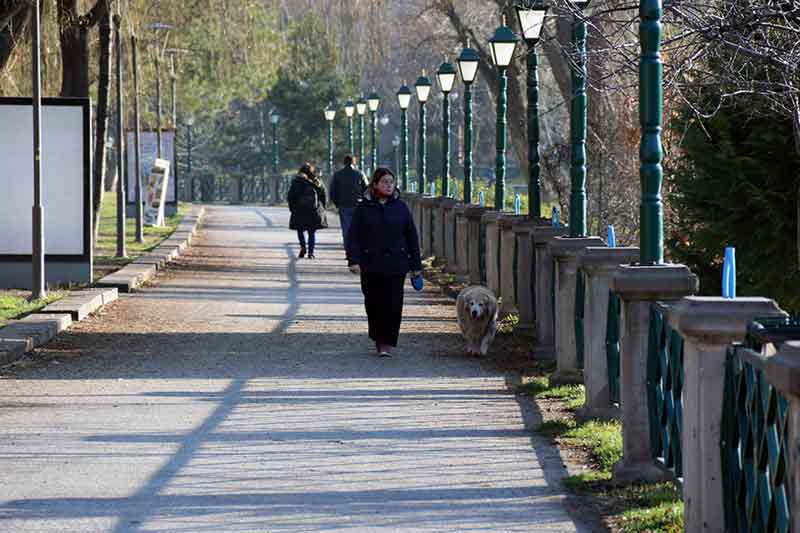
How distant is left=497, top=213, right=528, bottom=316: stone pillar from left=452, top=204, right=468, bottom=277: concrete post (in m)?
5.09

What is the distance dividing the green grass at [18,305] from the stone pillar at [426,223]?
11.2 meters

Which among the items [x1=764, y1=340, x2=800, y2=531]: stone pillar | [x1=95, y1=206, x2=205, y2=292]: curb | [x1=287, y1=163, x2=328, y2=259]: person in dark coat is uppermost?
[x1=287, y1=163, x2=328, y2=259]: person in dark coat

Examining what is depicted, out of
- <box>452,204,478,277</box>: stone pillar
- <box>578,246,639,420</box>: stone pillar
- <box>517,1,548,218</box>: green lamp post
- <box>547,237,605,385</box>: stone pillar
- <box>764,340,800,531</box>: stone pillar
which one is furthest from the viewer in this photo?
<box>452,204,478,277</box>: stone pillar

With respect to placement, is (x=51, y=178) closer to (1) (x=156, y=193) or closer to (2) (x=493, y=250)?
(2) (x=493, y=250)

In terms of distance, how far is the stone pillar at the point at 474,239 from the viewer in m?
23.3

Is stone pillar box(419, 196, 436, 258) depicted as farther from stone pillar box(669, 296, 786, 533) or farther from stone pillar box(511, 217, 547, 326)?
stone pillar box(669, 296, 786, 533)

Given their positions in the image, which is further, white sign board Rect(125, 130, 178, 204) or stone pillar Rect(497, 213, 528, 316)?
white sign board Rect(125, 130, 178, 204)

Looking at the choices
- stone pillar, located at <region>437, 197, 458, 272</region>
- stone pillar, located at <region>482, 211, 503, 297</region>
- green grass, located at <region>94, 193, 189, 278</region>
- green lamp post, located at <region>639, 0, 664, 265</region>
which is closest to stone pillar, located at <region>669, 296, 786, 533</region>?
green lamp post, located at <region>639, 0, 664, 265</region>

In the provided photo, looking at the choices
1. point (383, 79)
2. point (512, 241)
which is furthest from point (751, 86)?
point (383, 79)

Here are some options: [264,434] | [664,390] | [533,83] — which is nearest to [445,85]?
[533,83]

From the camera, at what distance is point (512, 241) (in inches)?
742

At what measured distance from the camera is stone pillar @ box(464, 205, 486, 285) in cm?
2334

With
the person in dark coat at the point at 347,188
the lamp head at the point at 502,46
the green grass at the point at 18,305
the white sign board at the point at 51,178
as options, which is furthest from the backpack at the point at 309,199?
the green grass at the point at 18,305

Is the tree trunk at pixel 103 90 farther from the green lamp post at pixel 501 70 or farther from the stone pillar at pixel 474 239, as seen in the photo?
the green lamp post at pixel 501 70
